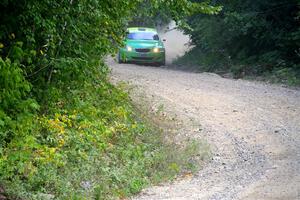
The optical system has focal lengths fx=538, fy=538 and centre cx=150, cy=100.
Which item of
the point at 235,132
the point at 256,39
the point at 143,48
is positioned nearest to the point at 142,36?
the point at 143,48

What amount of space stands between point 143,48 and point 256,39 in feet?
17.9

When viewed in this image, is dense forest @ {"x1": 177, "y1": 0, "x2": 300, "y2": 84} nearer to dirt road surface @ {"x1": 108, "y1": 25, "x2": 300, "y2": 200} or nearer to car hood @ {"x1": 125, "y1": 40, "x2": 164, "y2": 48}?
car hood @ {"x1": 125, "y1": 40, "x2": 164, "y2": 48}

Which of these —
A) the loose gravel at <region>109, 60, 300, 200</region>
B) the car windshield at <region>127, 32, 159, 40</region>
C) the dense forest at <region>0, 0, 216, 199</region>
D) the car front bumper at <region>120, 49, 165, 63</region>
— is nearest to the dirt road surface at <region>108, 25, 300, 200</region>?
the loose gravel at <region>109, 60, 300, 200</region>

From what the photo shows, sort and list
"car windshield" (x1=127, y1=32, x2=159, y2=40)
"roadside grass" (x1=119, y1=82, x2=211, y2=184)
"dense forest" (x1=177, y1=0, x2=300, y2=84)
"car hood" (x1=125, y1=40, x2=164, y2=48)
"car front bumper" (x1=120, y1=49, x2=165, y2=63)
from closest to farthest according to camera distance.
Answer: "roadside grass" (x1=119, y1=82, x2=211, y2=184)
"dense forest" (x1=177, y1=0, x2=300, y2=84)
"car front bumper" (x1=120, y1=49, x2=165, y2=63)
"car hood" (x1=125, y1=40, x2=164, y2=48)
"car windshield" (x1=127, y1=32, x2=159, y2=40)

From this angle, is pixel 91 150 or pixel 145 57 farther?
pixel 145 57

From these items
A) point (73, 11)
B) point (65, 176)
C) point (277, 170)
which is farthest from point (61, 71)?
point (277, 170)

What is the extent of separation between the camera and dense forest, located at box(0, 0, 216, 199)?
289 inches

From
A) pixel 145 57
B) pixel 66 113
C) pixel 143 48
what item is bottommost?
pixel 66 113

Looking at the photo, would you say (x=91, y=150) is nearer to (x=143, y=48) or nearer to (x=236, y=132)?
(x=236, y=132)

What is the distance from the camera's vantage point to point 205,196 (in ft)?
26.8

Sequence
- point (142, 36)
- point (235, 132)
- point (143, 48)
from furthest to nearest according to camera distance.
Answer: point (142, 36)
point (143, 48)
point (235, 132)

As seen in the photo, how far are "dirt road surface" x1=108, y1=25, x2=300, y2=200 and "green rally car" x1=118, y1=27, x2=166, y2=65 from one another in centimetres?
552

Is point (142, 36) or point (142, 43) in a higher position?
point (142, 36)

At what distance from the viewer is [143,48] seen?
25703 mm
